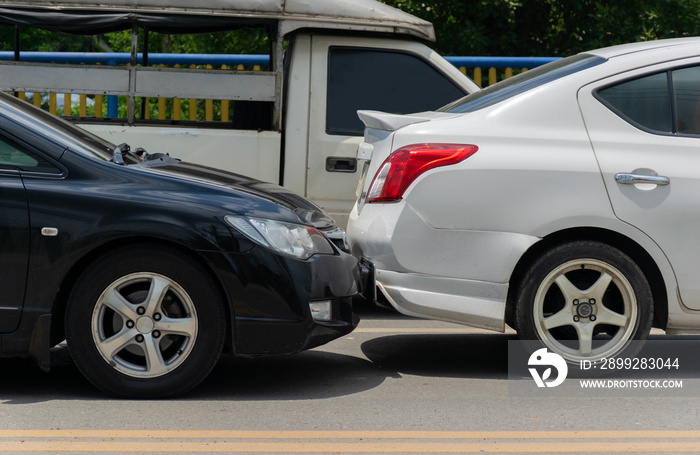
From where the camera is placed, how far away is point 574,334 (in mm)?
5402

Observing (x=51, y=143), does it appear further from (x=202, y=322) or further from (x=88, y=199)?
(x=202, y=322)

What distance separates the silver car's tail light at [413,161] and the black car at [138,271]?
64cm

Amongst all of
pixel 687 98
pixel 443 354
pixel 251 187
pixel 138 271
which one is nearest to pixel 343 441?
pixel 138 271

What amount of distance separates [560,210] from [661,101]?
2.77 feet

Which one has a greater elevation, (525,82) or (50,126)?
(525,82)

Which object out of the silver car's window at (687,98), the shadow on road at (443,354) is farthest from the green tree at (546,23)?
the silver car's window at (687,98)

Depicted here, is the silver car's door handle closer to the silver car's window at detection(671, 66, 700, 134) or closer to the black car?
the silver car's window at detection(671, 66, 700, 134)

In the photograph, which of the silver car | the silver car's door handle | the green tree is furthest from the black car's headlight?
the green tree

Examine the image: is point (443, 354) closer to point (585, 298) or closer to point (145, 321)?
point (585, 298)

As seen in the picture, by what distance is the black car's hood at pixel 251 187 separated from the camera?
16.3 ft

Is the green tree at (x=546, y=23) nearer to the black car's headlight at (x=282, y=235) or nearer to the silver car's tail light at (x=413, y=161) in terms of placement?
the silver car's tail light at (x=413, y=161)

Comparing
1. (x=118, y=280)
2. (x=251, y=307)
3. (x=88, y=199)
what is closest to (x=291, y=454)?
(x=251, y=307)

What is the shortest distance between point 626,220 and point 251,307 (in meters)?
1.93

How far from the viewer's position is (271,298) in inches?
186
